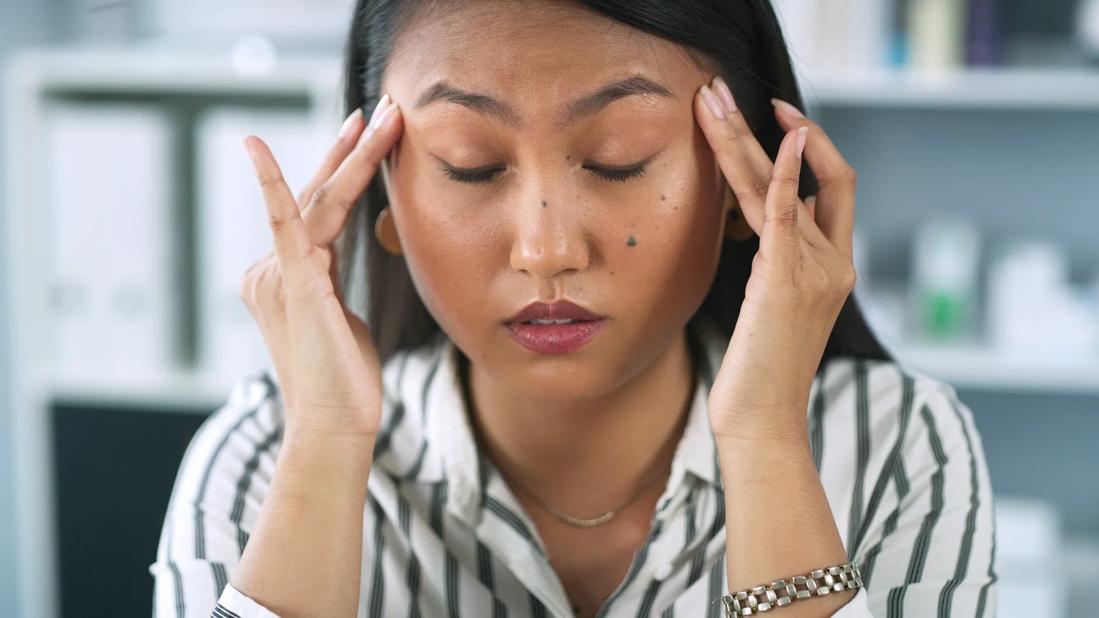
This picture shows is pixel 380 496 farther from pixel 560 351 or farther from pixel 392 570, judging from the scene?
pixel 560 351

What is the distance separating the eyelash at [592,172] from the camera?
0.97 m

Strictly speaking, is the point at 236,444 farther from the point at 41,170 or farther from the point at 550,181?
the point at 41,170

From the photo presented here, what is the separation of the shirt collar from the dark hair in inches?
3.0

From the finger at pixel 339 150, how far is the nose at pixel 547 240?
0.72 feet

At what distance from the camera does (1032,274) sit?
85.2 inches

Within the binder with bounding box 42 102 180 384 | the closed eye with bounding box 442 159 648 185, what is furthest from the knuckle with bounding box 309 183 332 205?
the binder with bounding box 42 102 180 384

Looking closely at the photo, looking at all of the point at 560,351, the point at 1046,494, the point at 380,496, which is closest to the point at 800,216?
the point at 560,351

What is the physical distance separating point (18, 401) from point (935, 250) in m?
1.85

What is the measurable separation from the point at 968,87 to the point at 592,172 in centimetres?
137

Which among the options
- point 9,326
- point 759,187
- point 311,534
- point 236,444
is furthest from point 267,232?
point 759,187

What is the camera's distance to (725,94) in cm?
100

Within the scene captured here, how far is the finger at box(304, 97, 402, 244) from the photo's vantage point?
1011mm

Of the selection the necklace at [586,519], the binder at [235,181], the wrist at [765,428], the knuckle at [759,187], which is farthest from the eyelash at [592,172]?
the binder at [235,181]

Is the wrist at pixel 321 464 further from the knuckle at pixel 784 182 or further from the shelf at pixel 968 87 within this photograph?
the shelf at pixel 968 87
